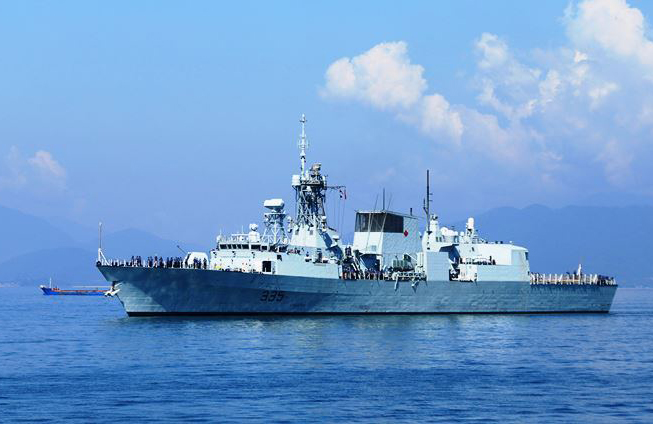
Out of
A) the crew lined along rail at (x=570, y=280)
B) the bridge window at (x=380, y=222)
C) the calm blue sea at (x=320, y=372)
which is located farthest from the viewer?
the crew lined along rail at (x=570, y=280)

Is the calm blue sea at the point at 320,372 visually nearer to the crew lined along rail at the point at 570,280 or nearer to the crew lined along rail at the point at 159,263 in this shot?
the crew lined along rail at the point at 159,263

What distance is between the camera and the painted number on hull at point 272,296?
70394 millimetres

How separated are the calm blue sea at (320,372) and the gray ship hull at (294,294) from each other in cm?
158

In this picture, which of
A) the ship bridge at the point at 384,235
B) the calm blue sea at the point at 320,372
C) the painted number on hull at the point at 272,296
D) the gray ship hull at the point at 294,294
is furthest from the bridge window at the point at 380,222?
the painted number on hull at the point at 272,296

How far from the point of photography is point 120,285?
68312mm

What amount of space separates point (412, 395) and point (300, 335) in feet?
66.3

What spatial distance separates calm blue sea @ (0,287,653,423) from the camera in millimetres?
36656

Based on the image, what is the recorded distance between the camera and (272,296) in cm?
7069

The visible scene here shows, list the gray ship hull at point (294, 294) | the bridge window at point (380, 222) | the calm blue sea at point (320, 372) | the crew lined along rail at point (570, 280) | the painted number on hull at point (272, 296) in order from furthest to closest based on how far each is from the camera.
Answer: the crew lined along rail at point (570, 280) → the bridge window at point (380, 222) → the painted number on hull at point (272, 296) → the gray ship hull at point (294, 294) → the calm blue sea at point (320, 372)

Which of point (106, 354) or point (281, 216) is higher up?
point (281, 216)

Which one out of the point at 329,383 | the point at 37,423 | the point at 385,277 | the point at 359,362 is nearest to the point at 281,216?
the point at 385,277

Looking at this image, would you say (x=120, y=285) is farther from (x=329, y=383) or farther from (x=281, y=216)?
(x=329, y=383)

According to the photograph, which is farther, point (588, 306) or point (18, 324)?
point (588, 306)

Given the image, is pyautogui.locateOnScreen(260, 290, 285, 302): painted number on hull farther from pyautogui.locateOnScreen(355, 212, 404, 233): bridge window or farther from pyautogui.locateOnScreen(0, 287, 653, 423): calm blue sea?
pyautogui.locateOnScreen(355, 212, 404, 233): bridge window
